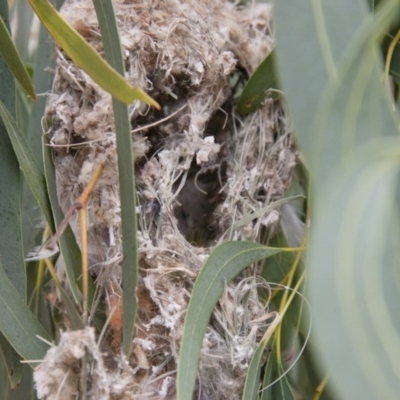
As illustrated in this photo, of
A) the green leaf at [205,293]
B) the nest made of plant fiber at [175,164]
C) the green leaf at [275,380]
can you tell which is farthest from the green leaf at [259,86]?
the green leaf at [275,380]

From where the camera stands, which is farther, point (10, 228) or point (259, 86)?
point (259, 86)

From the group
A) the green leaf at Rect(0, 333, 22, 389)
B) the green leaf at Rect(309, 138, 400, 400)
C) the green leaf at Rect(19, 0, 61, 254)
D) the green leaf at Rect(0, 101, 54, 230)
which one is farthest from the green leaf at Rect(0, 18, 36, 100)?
the green leaf at Rect(309, 138, 400, 400)

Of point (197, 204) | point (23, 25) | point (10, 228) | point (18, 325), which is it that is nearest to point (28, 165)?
point (10, 228)

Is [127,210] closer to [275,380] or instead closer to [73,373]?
[73,373]

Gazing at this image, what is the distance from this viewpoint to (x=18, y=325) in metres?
0.63

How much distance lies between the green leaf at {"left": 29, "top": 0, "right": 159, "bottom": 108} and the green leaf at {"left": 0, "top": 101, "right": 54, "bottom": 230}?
13cm

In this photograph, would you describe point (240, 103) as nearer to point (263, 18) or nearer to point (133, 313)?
point (263, 18)

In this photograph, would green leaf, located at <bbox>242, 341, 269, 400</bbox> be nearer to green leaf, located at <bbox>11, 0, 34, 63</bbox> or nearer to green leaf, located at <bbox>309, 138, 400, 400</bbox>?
green leaf, located at <bbox>309, 138, 400, 400</bbox>

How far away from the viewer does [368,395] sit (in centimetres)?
36

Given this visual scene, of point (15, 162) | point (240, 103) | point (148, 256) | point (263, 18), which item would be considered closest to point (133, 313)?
point (148, 256)

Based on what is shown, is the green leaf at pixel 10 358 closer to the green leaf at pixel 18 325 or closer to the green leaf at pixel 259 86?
the green leaf at pixel 18 325

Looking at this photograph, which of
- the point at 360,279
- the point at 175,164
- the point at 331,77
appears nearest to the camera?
the point at 360,279

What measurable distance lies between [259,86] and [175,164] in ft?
0.62

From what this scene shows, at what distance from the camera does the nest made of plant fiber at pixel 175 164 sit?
659 mm
